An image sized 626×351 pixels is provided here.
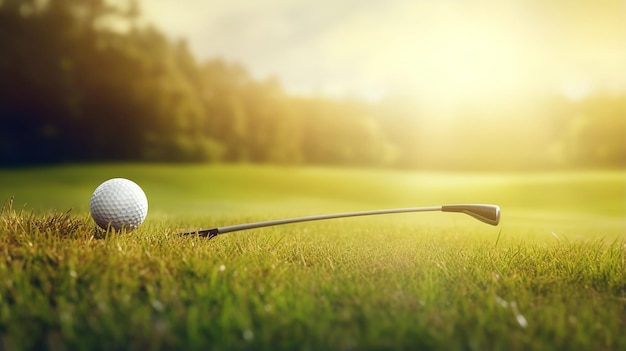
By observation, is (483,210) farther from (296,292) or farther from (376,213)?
(296,292)

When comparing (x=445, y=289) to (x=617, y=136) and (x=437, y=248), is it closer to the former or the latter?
(x=437, y=248)

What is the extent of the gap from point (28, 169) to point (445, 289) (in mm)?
18905

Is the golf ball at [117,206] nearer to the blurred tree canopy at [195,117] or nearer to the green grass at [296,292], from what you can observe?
the green grass at [296,292]

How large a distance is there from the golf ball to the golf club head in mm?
2574

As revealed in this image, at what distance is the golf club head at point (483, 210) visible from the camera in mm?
4223

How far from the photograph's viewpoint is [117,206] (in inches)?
165

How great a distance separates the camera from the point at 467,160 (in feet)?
75.7

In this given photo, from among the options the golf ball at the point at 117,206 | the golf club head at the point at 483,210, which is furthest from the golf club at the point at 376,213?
the golf ball at the point at 117,206

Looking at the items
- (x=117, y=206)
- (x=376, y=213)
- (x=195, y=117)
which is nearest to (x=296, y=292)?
(x=376, y=213)

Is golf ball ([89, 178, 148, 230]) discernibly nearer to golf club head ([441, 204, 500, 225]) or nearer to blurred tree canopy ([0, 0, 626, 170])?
golf club head ([441, 204, 500, 225])

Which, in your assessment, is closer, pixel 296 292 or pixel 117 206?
pixel 296 292

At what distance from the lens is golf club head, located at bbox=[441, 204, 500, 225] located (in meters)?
4.22

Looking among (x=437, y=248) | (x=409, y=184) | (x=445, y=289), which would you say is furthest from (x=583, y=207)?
(x=445, y=289)

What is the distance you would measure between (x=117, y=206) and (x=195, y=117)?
750 inches
